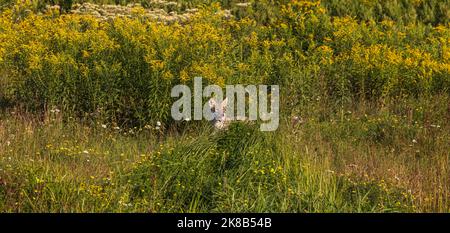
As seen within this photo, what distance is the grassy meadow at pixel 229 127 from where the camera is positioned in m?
7.19

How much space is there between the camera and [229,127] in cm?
787

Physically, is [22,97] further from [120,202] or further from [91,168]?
[120,202]

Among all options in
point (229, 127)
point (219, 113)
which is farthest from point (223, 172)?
point (219, 113)

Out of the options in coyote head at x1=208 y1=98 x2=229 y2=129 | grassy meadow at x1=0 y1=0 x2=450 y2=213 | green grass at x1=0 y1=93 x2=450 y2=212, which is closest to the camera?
green grass at x1=0 y1=93 x2=450 y2=212

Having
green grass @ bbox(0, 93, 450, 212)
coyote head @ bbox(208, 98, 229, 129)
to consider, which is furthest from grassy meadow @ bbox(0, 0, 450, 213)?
coyote head @ bbox(208, 98, 229, 129)

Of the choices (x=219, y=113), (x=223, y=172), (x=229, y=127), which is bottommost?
(x=223, y=172)

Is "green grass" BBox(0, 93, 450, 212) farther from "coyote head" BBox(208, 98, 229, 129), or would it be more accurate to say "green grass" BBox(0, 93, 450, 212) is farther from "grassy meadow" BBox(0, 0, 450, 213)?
"coyote head" BBox(208, 98, 229, 129)

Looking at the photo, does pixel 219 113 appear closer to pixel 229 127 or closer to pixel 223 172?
pixel 229 127

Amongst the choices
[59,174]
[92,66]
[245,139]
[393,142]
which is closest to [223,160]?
[245,139]

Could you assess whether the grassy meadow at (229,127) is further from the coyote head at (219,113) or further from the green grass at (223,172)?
the coyote head at (219,113)

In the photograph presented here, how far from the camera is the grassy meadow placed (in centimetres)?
719

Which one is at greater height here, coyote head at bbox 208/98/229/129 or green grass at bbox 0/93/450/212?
coyote head at bbox 208/98/229/129

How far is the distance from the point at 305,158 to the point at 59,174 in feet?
7.07

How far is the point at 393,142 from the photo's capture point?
9195mm
